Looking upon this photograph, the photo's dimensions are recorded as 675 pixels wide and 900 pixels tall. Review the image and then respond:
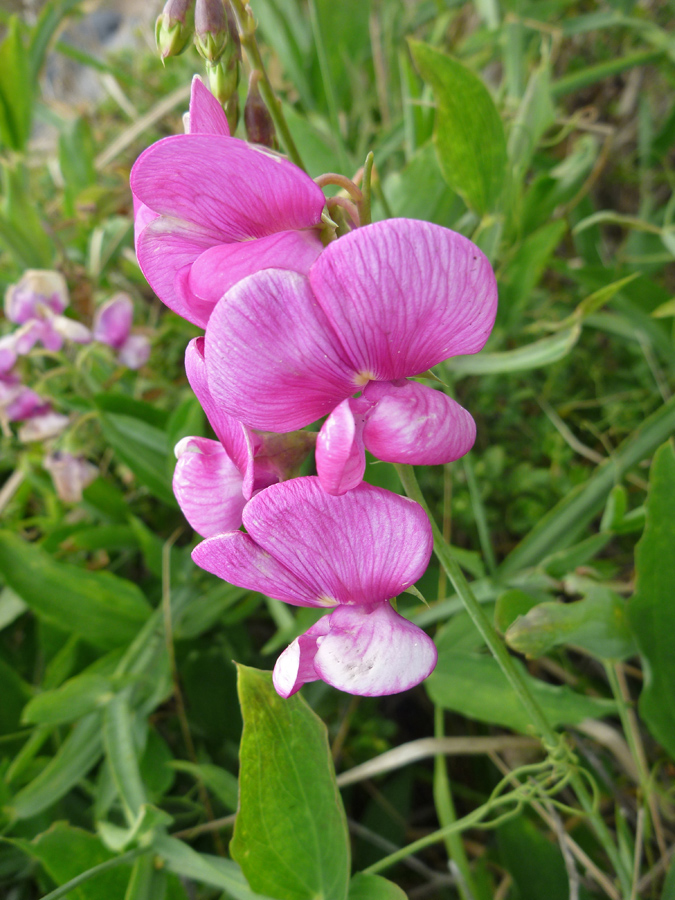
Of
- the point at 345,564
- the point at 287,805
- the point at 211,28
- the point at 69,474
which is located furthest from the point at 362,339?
the point at 69,474

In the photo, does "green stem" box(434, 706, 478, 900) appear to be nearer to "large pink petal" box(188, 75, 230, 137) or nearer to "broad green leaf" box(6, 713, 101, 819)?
"broad green leaf" box(6, 713, 101, 819)

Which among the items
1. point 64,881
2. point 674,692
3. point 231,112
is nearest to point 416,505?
point 231,112

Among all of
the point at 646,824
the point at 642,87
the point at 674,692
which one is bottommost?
the point at 646,824

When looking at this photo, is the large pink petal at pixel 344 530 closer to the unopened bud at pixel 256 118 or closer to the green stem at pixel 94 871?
the unopened bud at pixel 256 118

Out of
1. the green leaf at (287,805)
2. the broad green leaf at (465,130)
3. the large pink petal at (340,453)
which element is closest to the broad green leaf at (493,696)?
the green leaf at (287,805)

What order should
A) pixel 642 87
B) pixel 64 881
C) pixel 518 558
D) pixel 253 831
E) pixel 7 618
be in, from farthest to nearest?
1. pixel 642 87
2. pixel 7 618
3. pixel 518 558
4. pixel 64 881
5. pixel 253 831

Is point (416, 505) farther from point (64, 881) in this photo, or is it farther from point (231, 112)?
point (64, 881)

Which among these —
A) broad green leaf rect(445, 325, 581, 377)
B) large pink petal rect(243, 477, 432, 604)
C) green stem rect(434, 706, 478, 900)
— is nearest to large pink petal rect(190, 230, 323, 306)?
large pink petal rect(243, 477, 432, 604)
